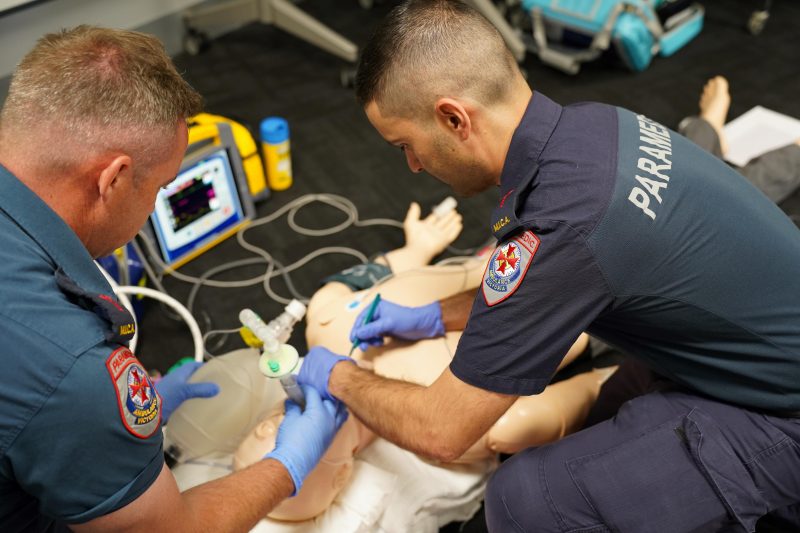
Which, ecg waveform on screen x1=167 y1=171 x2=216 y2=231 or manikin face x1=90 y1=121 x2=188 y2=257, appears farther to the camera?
ecg waveform on screen x1=167 y1=171 x2=216 y2=231

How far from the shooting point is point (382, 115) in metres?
1.32

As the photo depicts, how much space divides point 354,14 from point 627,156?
278 cm

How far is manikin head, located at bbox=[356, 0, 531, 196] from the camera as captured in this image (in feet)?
4.07

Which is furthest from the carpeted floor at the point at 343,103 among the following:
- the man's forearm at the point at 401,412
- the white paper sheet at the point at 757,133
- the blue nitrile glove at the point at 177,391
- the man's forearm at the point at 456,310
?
the man's forearm at the point at 401,412

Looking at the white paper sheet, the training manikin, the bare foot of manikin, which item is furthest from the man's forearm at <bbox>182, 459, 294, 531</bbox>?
the white paper sheet

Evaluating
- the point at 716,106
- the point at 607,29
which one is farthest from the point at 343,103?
the point at 716,106

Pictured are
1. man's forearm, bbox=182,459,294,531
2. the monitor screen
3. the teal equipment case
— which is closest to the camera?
man's forearm, bbox=182,459,294,531

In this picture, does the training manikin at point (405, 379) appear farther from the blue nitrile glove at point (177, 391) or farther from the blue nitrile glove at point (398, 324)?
the blue nitrile glove at point (177, 391)

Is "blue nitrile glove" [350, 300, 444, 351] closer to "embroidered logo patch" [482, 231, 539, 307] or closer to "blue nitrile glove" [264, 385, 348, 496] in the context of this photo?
"blue nitrile glove" [264, 385, 348, 496]

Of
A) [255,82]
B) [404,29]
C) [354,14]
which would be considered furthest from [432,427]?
[354,14]

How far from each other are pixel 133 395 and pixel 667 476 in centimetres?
96

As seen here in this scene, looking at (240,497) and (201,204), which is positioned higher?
(240,497)

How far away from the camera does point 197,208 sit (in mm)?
2156

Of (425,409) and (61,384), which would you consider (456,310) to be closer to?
(425,409)
